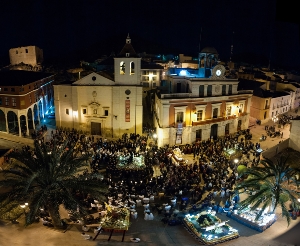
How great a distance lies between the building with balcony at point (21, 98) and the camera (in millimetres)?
37281

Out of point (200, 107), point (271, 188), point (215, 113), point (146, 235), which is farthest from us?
point (215, 113)

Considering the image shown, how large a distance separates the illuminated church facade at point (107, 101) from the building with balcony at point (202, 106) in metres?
3.69

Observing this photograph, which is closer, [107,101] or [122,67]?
[122,67]

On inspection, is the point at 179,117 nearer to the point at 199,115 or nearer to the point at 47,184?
the point at 199,115

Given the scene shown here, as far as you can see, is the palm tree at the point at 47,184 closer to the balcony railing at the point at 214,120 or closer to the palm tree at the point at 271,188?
the palm tree at the point at 271,188

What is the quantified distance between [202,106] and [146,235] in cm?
2268

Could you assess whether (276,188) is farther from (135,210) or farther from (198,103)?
(198,103)

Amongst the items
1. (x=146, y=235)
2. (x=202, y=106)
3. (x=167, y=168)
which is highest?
(x=202, y=106)

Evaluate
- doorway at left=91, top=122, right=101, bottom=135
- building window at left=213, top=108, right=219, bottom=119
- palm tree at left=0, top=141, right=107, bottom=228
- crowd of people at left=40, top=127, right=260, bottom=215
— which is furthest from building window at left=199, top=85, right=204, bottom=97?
palm tree at left=0, top=141, right=107, bottom=228

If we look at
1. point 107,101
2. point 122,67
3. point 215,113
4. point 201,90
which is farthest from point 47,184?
point 215,113

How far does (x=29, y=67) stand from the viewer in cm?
7200

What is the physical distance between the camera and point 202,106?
3972 centimetres

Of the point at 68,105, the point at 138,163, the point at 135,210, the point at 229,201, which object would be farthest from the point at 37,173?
the point at 68,105

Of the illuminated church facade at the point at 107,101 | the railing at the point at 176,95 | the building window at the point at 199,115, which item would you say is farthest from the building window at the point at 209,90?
the illuminated church facade at the point at 107,101
